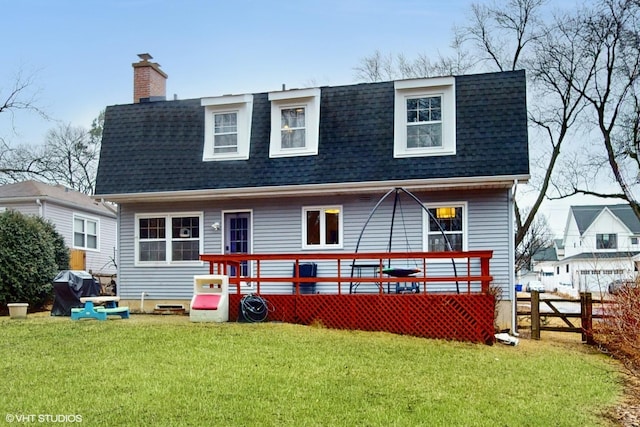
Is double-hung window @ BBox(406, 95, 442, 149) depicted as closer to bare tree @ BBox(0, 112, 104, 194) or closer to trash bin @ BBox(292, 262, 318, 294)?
trash bin @ BBox(292, 262, 318, 294)

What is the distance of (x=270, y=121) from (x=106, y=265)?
1298cm

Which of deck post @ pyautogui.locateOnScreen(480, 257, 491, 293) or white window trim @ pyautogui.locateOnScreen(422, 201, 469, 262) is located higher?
white window trim @ pyautogui.locateOnScreen(422, 201, 469, 262)

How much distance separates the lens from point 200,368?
741 centimetres

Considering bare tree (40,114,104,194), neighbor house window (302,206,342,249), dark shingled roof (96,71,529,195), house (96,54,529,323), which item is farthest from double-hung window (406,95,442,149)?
bare tree (40,114,104,194)

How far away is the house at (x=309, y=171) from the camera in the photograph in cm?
1274

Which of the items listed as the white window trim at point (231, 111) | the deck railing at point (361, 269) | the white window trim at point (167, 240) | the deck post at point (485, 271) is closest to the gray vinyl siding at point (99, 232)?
the white window trim at point (167, 240)

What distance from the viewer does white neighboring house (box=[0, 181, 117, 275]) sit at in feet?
69.7

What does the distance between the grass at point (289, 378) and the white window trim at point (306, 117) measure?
4.79m

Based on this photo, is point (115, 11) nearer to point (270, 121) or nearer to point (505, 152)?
point (270, 121)

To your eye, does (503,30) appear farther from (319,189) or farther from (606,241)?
(606,241)

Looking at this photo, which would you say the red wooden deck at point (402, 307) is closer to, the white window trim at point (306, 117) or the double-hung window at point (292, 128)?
the white window trim at point (306, 117)

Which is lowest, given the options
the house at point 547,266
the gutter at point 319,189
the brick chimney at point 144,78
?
the house at point 547,266

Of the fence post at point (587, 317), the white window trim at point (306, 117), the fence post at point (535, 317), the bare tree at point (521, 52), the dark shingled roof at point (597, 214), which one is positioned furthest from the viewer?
the dark shingled roof at point (597, 214)

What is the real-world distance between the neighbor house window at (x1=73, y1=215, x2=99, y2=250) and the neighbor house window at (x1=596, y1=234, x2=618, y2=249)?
1307 inches
